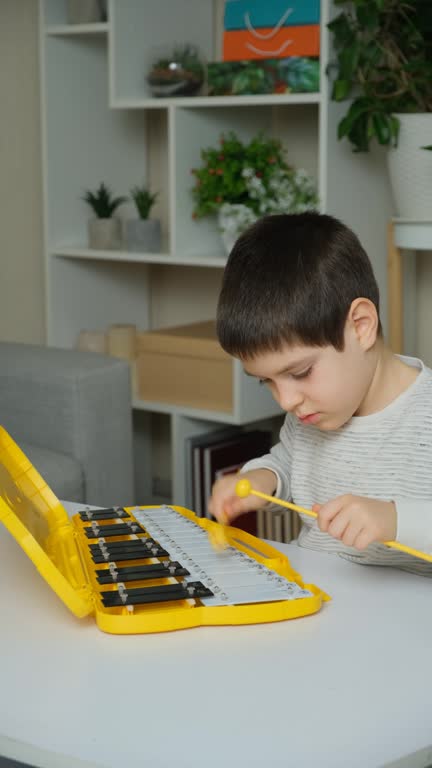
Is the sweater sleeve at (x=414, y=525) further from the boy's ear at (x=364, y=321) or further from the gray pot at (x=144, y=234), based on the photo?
the gray pot at (x=144, y=234)

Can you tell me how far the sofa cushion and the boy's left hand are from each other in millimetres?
1092

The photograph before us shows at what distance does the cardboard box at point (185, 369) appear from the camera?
254 centimetres

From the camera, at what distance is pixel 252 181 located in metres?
2.42

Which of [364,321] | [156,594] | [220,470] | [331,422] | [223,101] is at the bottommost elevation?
[220,470]

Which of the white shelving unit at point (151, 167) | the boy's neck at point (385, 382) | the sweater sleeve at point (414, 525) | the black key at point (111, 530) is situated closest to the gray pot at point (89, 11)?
the white shelving unit at point (151, 167)

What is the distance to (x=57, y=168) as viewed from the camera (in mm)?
2855

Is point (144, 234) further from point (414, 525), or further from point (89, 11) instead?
point (414, 525)

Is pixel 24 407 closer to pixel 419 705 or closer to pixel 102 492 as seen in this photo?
pixel 102 492

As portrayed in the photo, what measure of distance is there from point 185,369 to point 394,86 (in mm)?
823

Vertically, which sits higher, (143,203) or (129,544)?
(143,203)

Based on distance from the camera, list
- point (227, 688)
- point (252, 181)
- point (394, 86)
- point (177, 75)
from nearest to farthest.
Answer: point (227, 688), point (394, 86), point (252, 181), point (177, 75)

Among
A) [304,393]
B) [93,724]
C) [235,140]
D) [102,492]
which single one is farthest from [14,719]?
[235,140]

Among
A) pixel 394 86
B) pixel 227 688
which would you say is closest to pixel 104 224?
pixel 394 86

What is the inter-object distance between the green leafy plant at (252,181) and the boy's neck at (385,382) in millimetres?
1146
